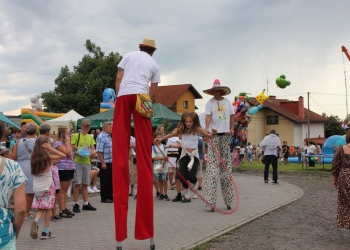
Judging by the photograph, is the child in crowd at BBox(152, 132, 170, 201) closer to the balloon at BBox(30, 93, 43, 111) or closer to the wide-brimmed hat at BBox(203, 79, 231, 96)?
the wide-brimmed hat at BBox(203, 79, 231, 96)

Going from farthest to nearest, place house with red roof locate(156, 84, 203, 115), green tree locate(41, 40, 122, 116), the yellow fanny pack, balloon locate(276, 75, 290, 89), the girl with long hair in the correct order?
1. house with red roof locate(156, 84, 203, 115)
2. green tree locate(41, 40, 122, 116)
3. balloon locate(276, 75, 290, 89)
4. the girl with long hair
5. the yellow fanny pack

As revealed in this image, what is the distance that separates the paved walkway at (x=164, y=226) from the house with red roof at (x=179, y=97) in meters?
51.0

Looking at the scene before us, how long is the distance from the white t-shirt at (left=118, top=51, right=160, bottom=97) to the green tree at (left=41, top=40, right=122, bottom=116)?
43.1 metres

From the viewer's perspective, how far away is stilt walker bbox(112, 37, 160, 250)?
546 cm

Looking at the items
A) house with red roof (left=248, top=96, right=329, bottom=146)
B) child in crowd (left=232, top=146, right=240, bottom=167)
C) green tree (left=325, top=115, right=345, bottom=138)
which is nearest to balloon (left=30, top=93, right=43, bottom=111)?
child in crowd (left=232, top=146, right=240, bottom=167)

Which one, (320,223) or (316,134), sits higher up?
(316,134)

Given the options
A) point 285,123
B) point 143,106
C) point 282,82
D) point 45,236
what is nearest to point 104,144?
point 45,236

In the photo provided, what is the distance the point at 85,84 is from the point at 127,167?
4686 centimetres

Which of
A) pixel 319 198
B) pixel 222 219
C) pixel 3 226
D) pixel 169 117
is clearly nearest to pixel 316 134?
pixel 169 117

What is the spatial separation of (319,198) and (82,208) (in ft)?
21.0

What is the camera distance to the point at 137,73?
5.57m

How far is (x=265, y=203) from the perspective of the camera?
34.0 feet

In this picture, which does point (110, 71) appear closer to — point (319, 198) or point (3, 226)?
point (319, 198)

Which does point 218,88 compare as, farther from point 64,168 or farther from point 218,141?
point 64,168
